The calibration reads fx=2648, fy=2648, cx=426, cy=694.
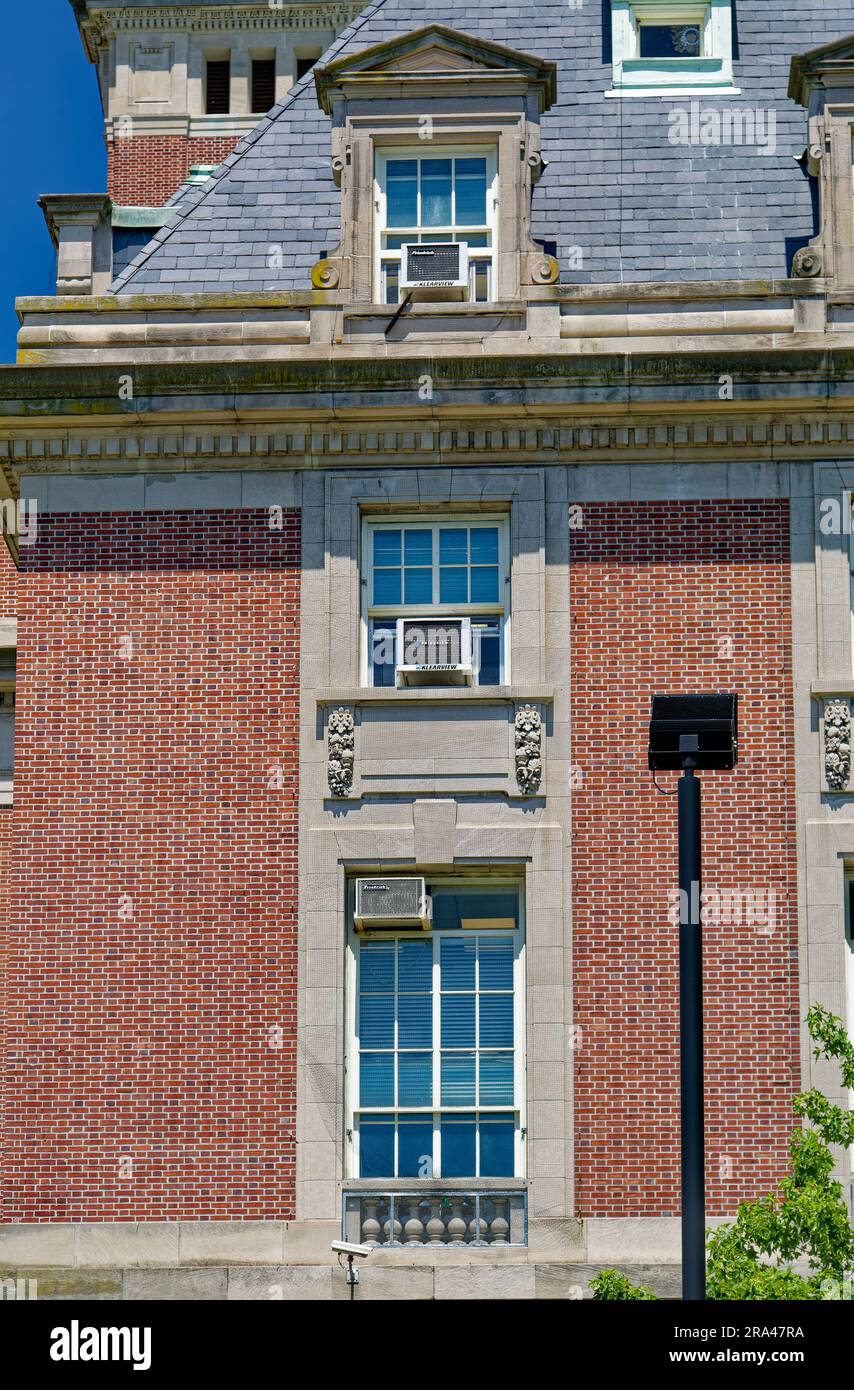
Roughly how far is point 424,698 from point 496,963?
2396 mm

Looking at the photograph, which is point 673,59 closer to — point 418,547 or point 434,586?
point 418,547

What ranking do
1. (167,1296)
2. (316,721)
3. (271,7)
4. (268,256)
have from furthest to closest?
(271,7) → (268,256) → (316,721) → (167,1296)

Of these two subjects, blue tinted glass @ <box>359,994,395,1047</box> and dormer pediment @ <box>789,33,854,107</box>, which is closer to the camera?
blue tinted glass @ <box>359,994,395,1047</box>

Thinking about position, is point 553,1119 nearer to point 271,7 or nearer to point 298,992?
point 298,992

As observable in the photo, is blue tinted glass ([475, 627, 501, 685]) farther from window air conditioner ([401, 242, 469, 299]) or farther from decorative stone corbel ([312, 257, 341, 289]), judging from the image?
decorative stone corbel ([312, 257, 341, 289])

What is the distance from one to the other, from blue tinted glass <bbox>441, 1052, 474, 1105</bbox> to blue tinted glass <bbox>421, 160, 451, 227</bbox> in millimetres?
7738

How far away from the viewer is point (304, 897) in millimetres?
22938

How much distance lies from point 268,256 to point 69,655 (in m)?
4.52

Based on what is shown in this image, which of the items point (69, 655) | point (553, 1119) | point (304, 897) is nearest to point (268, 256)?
point (69, 655)

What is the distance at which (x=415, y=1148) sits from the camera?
22.5 meters

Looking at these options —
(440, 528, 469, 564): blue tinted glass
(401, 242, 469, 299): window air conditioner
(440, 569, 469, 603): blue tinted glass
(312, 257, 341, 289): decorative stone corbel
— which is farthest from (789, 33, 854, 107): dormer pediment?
(440, 569, 469, 603): blue tinted glass

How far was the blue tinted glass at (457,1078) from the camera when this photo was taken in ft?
74.1

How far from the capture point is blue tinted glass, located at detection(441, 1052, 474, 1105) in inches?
890

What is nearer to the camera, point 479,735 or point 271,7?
point 479,735
